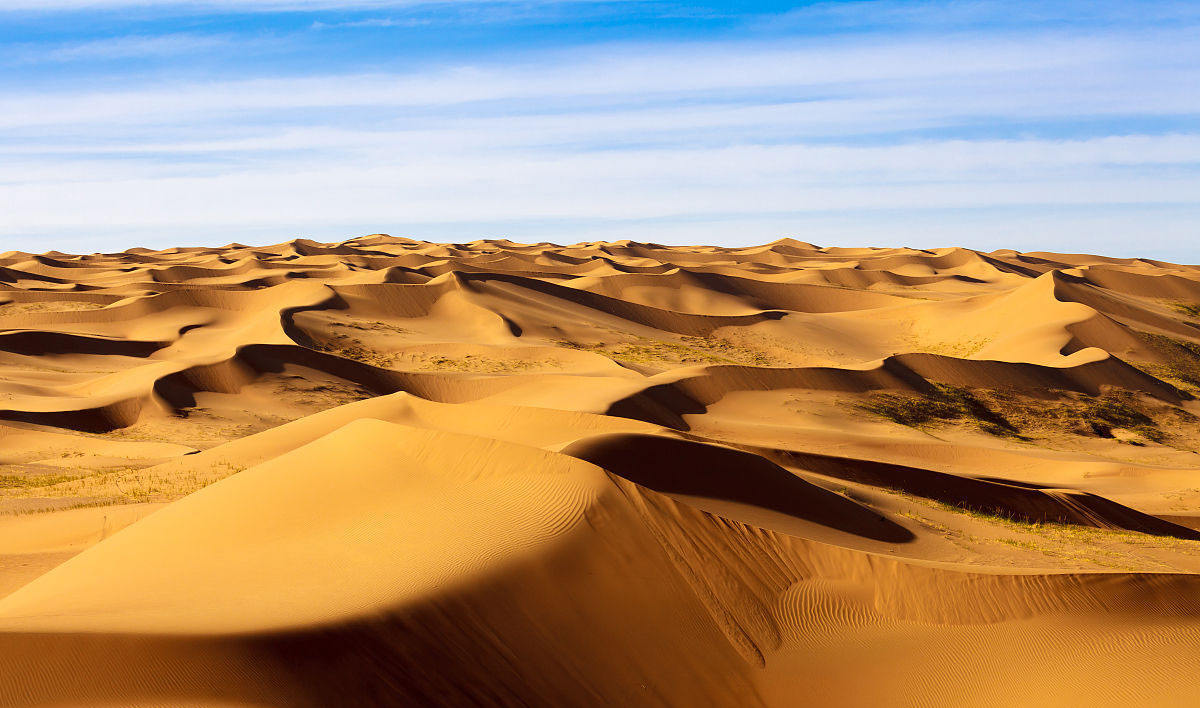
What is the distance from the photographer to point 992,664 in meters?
9.41


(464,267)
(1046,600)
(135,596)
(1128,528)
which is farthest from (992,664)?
(464,267)

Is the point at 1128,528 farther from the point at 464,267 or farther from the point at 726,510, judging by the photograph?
the point at 464,267

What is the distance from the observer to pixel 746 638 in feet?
30.4

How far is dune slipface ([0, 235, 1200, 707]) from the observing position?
760 centimetres

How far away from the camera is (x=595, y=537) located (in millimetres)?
9953

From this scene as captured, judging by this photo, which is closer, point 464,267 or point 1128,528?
point 1128,528

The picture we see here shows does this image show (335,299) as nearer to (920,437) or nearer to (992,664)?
(920,437)

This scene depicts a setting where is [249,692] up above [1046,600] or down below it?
above

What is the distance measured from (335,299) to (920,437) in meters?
29.9

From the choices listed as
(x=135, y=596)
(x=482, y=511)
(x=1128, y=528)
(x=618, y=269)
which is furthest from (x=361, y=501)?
(x=618, y=269)

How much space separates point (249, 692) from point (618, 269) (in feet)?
246

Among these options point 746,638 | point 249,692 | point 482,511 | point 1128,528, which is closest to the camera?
point 249,692

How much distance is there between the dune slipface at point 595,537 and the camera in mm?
7598

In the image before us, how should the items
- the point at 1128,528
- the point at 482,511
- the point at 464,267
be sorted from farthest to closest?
the point at 464,267 < the point at 1128,528 < the point at 482,511
